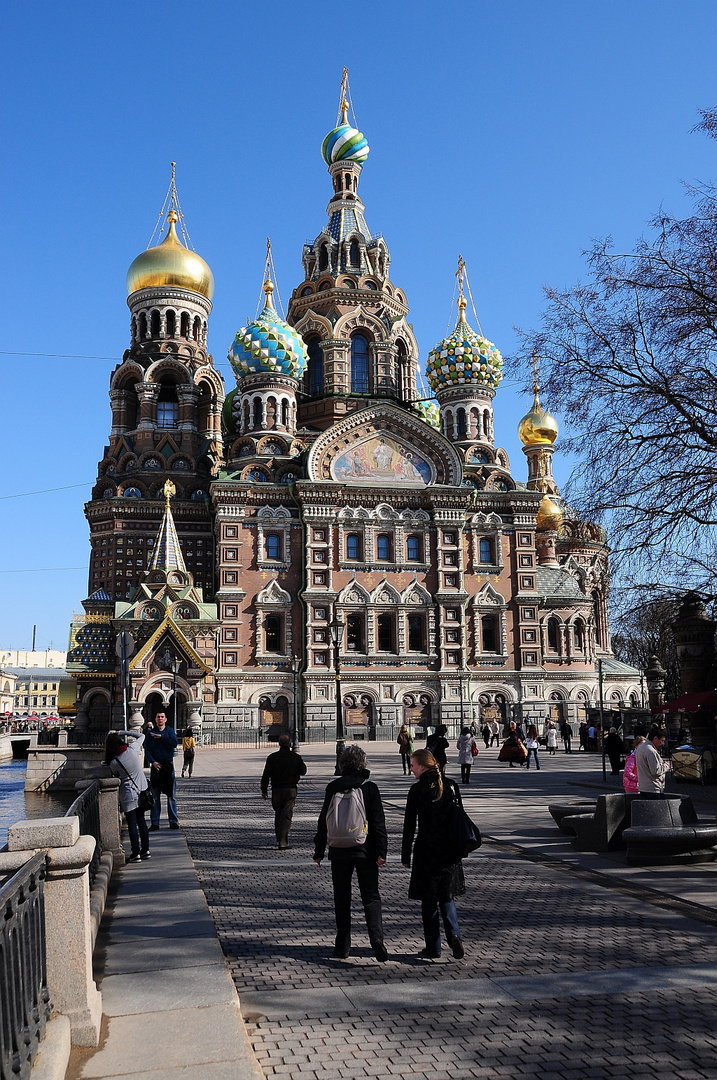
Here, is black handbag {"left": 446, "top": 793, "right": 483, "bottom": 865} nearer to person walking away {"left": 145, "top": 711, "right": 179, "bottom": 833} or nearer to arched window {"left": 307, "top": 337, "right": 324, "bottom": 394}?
person walking away {"left": 145, "top": 711, "right": 179, "bottom": 833}

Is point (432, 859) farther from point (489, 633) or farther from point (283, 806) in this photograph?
point (489, 633)

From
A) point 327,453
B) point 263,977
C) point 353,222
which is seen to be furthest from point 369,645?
point 263,977

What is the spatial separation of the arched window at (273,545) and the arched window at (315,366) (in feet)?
41.8

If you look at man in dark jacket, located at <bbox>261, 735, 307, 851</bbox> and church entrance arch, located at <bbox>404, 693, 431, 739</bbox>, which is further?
church entrance arch, located at <bbox>404, 693, 431, 739</bbox>

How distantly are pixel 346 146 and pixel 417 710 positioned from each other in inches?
Result: 1532

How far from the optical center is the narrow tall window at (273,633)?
50188 mm

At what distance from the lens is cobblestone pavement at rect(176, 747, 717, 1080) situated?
5438mm

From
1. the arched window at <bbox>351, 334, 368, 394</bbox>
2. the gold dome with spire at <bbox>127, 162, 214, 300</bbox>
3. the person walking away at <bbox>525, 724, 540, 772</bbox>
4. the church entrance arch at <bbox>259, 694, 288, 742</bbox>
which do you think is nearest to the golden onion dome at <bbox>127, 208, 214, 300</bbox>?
the gold dome with spire at <bbox>127, 162, 214, 300</bbox>

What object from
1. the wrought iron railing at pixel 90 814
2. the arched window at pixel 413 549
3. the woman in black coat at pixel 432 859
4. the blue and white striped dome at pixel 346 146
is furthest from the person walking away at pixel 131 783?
the blue and white striped dome at pixel 346 146

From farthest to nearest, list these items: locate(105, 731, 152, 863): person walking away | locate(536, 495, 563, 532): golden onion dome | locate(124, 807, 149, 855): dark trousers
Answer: locate(536, 495, 563, 532): golden onion dome
locate(124, 807, 149, 855): dark trousers
locate(105, 731, 152, 863): person walking away

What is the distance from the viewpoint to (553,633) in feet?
184

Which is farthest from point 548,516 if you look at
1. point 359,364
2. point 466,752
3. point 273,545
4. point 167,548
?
point 466,752

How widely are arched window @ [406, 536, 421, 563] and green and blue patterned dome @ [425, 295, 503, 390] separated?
1341cm

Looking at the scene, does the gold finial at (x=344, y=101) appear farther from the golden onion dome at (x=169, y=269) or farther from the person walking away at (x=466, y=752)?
the person walking away at (x=466, y=752)
